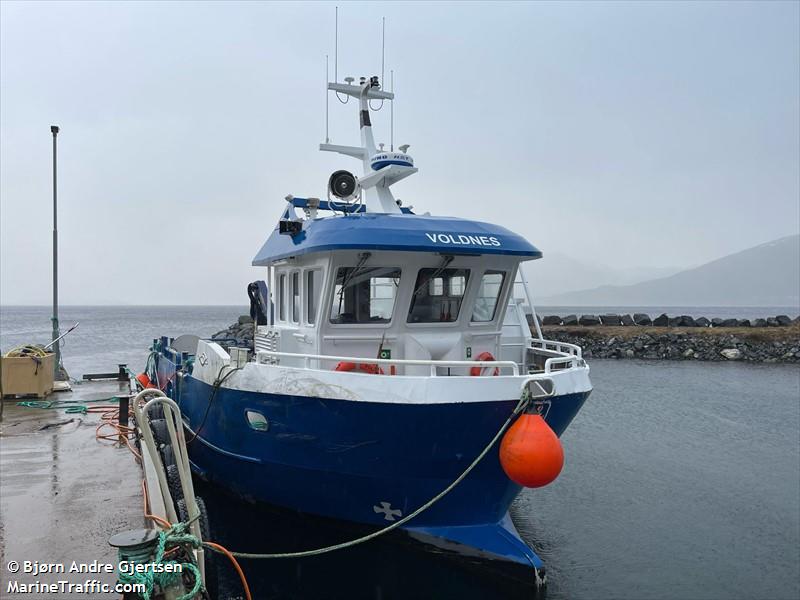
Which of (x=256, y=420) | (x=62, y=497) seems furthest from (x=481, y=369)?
(x=62, y=497)

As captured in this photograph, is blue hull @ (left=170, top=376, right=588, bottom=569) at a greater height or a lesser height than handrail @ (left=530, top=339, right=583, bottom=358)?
lesser

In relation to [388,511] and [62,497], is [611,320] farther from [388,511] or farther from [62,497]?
[62,497]

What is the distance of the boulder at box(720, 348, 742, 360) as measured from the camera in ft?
110

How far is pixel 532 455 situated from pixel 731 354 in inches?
1286

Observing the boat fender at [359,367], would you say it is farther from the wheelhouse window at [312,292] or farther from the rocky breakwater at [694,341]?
the rocky breakwater at [694,341]

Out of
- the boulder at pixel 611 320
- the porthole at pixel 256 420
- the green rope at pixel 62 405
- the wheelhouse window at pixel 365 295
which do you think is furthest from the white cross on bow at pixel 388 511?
the boulder at pixel 611 320

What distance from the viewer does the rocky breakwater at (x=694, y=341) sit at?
111ft

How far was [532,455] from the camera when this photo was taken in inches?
227

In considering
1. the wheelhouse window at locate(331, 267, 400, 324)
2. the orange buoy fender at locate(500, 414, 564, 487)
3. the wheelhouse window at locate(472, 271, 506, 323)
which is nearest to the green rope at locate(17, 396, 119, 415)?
the wheelhouse window at locate(331, 267, 400, 324)

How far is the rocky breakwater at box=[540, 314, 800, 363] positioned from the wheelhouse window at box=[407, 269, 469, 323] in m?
29.6

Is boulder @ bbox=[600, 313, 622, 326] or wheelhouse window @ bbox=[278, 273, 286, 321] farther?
boulder @ bbox=[600, 313, 622, 326]

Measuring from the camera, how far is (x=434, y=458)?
254 inches

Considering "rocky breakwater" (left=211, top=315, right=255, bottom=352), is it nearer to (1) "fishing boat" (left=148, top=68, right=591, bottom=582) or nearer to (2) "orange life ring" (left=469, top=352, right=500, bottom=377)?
(1) "fishing boat" (left=148, top=68, right=591, bottom=582)

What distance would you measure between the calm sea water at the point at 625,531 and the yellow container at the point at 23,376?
5.12 meters
